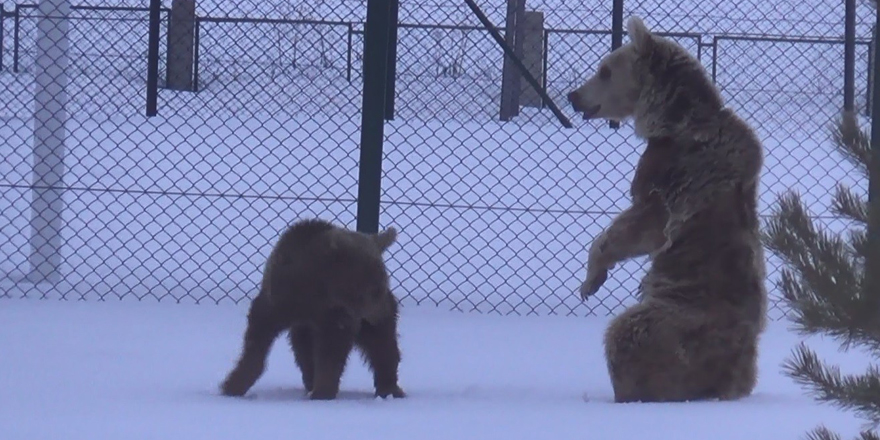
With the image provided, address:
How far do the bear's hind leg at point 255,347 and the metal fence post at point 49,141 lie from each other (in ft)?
8.64

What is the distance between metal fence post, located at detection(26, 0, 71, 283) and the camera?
580cm

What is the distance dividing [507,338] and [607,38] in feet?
20.5

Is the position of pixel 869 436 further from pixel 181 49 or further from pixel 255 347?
pixel 181 49

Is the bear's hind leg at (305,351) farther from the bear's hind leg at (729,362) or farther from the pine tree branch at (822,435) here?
the pine tree branch at (822,435)

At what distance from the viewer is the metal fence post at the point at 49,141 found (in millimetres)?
5801

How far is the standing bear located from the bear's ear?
13 centimetres

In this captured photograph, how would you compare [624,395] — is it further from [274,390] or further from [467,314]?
[467,314]

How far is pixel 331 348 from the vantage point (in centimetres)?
341

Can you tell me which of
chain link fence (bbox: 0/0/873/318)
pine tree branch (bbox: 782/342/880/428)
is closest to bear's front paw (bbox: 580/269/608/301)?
chain link fence (bbox: 0/0/873/318)

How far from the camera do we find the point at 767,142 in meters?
12.2

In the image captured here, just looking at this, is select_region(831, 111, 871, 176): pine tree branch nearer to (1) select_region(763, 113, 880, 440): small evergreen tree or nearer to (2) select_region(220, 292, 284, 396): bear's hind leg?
(1) select_region(763, 113, 880, 440): small evergreen tree

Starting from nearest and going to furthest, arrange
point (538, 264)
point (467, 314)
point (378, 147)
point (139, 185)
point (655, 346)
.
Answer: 1. point (655, 346)
2. point (378, 147)
3. point (467, 314)
4. point (538, 264)
5. point (139, 185)

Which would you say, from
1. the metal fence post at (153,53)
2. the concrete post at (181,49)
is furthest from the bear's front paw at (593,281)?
the concrete post at (181,49)

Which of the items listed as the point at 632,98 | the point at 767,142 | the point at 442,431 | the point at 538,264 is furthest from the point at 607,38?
the point at 442,431
